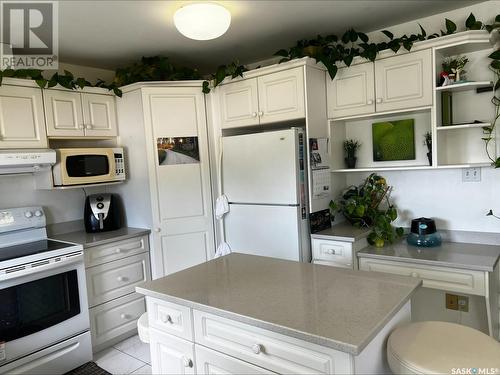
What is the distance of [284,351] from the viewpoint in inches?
48.1

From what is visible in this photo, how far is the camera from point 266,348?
49.8 inches

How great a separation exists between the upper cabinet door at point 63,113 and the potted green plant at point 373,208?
220 cm

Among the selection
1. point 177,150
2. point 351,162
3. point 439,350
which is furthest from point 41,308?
point 351,162

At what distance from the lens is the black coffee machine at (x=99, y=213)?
3125mm

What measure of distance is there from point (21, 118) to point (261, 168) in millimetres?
1821

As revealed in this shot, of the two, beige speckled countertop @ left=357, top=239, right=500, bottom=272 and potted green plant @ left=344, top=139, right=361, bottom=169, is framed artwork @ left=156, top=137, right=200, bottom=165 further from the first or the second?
beige speckled countertop @ left=357, top=239, right=500, bottom=272

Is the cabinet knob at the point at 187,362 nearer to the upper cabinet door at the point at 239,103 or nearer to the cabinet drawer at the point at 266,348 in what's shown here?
the cabinet drawer at the point at 266,348

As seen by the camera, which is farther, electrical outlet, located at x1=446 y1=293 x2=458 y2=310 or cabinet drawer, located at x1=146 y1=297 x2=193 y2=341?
electrical outlet, located at x1=446 y1=293 x2=458 y2=310

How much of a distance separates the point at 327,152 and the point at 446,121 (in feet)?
2.80

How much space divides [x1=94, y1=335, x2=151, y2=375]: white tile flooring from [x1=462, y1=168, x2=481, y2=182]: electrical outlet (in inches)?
103

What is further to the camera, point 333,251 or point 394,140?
point 394,140

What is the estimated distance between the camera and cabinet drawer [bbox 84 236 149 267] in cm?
278

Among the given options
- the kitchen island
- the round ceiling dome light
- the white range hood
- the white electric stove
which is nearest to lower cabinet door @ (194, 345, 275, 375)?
the kitchen island

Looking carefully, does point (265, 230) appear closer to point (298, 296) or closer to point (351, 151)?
point (351, 151)
